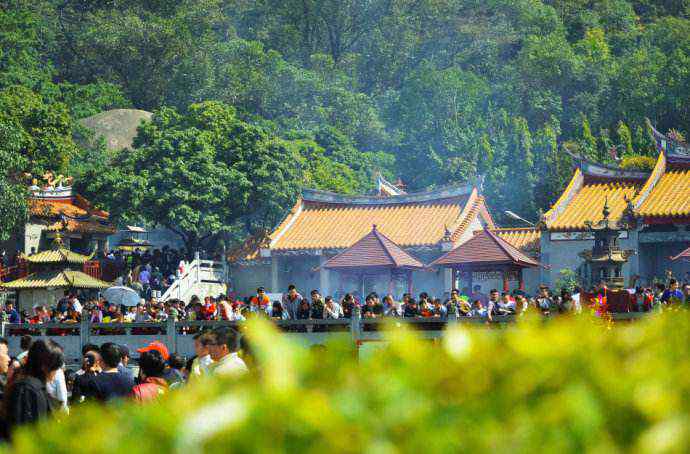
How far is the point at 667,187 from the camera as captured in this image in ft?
114

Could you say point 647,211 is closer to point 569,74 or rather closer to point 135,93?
point 569,74

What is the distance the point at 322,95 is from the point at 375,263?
1343 inches

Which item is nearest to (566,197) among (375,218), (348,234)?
(375,218)

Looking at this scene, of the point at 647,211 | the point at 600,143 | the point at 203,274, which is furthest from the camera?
the point at 600,143

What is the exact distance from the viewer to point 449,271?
34.9 metres

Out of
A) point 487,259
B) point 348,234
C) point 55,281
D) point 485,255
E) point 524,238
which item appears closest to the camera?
point 487,259

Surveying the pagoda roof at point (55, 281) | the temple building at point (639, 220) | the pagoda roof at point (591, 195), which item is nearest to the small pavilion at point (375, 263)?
the temple building at point (639, 220)

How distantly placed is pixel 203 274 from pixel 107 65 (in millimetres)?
35267

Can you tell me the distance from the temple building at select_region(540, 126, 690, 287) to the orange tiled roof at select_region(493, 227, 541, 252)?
2090 millimetres

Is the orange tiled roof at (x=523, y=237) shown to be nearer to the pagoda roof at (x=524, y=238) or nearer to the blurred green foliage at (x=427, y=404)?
the pagoda roof at (x=524, y=238)

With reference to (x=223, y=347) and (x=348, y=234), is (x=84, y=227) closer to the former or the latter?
(x=348, y=234)

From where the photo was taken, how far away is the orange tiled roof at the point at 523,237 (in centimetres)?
3734

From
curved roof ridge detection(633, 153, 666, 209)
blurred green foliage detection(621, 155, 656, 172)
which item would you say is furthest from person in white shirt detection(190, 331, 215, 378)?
blurred green foliage detection(621, 155, 656, 172)

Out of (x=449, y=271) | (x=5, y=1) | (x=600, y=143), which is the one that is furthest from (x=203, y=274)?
(x=5, y=1)
